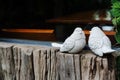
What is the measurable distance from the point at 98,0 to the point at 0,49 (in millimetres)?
2878

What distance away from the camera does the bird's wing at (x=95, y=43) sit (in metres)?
2.13

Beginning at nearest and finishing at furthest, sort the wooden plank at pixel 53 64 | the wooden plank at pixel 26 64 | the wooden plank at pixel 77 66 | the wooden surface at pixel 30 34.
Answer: the wooden plank at pixel 77 66, the wooden plank at pixel 53 64, the wooden plank at pixel 26 64, the wooden surface at pixel 30 34

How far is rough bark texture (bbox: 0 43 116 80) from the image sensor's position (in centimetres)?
215

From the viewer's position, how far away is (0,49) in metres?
2.56

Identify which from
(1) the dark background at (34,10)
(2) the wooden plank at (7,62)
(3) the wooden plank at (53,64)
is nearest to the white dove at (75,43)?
(3) the wooden plank at (53,64)

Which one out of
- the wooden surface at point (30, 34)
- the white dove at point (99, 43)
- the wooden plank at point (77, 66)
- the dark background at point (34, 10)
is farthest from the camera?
the dark background at point (34, 10)

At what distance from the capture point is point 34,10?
4.39 metres

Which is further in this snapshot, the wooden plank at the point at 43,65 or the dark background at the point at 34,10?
the dark background at the point at 34,10

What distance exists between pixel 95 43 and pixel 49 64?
0.44 m

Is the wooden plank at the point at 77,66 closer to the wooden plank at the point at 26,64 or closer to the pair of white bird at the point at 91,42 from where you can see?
the pair of white bird at the point at 91,42

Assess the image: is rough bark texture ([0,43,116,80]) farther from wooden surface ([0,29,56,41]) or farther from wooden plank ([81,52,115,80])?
wooden surface ([0,29,56,41])

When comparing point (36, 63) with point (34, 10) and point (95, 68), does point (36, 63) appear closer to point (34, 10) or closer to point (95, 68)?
point (95, 68)

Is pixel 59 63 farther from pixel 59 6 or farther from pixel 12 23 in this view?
pixel 59 6

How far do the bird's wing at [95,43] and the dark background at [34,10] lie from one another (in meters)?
1.44
